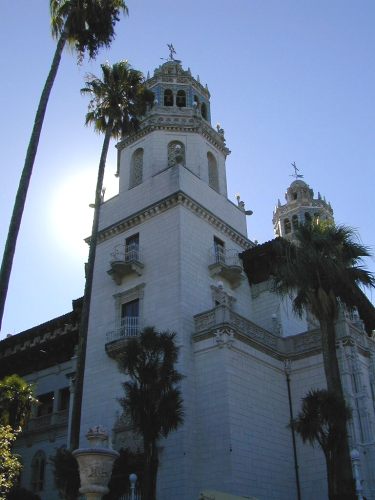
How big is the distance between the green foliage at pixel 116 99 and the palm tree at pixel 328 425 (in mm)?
17556

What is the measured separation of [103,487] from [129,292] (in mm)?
14683

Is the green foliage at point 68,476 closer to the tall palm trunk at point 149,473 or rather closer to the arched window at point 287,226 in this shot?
the tall palm trunk at point 149,473

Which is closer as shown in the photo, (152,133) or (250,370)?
(250,370)

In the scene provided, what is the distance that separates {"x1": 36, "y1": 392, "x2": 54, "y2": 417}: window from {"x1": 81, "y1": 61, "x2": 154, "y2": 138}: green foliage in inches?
686

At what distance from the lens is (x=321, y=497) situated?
25734mm

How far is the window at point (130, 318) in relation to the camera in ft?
94.8

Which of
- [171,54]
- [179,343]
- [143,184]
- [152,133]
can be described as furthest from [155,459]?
[171,54]

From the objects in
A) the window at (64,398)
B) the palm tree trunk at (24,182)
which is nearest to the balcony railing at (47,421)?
the window at (64,398)

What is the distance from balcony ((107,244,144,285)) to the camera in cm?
3073

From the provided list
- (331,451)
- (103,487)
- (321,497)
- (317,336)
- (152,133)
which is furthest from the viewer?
(152,133)

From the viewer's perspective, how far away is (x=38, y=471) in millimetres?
34594

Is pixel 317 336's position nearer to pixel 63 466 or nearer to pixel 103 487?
pixel 63 466

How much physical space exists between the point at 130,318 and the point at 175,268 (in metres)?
3.35

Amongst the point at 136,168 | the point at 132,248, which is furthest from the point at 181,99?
the point at 132,248
